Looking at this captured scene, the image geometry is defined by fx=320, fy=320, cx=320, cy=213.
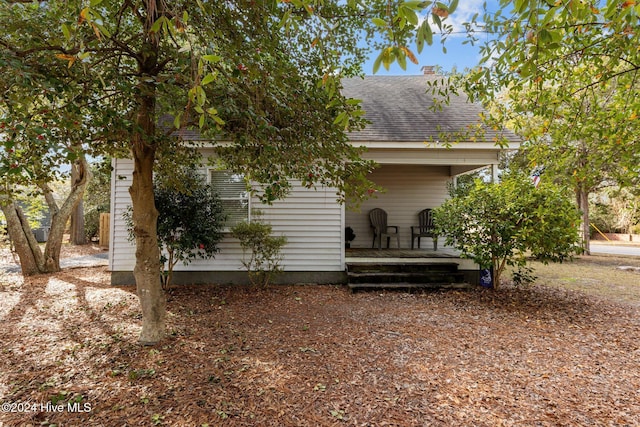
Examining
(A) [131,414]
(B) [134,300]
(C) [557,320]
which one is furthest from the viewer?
(B) [134,300]

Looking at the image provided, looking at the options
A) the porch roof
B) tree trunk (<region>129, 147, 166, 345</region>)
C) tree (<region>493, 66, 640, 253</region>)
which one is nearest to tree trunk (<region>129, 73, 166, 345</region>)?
tree trunk (<region>129, 147, 166, 345</region>)

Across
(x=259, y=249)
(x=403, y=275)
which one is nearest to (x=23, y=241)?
(x=259, y=249)

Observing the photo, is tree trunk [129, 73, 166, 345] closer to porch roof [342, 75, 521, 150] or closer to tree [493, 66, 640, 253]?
porch roof [342, 75, 521, 150]

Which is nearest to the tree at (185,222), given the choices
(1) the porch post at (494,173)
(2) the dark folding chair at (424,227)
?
(2) the dark folding chair at (424,227)

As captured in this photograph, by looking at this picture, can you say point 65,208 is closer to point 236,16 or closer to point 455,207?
point 236,16

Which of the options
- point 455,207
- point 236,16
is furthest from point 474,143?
point 236,16

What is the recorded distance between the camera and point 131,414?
2.34 metres

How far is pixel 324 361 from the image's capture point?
3193mm

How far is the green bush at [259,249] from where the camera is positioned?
19.0 feet

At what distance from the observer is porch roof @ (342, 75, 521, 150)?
246 inches

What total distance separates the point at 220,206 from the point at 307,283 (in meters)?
2.28

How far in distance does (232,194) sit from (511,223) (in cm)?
500

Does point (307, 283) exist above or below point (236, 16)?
below

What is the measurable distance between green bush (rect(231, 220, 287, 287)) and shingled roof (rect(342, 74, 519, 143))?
7.99ft
